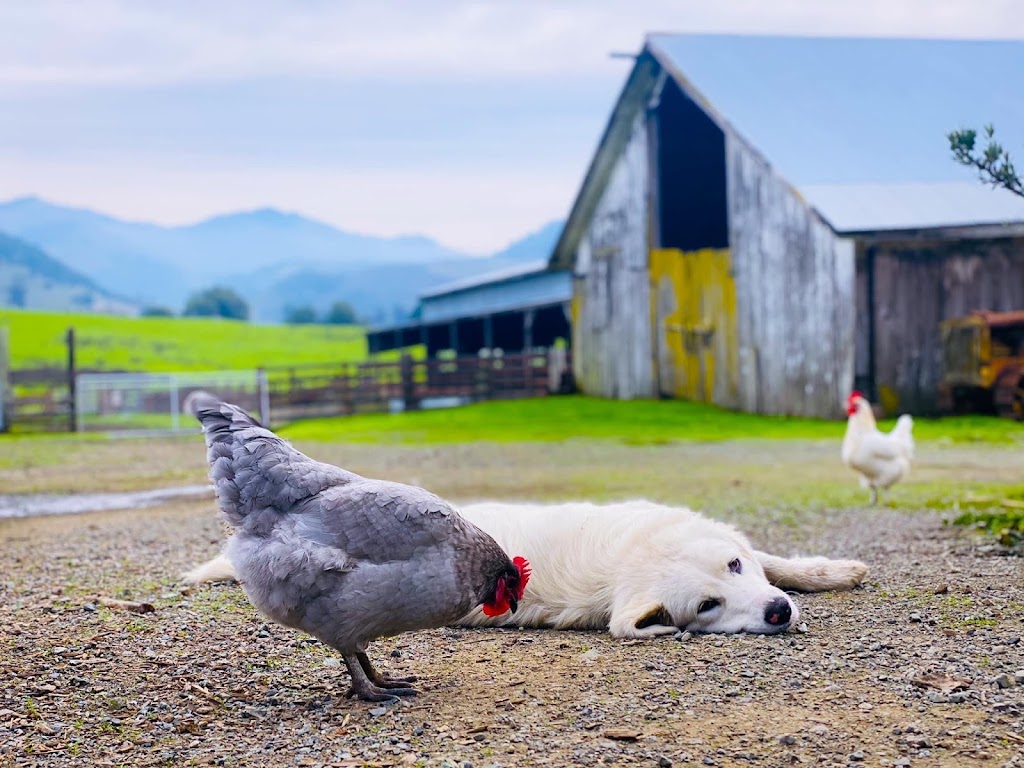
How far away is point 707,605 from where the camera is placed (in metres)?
5.36

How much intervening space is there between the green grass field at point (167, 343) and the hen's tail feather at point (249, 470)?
141ft

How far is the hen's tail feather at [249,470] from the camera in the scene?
4465 millimetres

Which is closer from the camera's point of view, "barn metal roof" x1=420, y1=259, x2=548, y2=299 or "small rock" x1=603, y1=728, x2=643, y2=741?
"small rock" x1=603, y1=728, x2=643, y2=741

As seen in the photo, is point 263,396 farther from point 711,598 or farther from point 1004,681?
point 1004,681

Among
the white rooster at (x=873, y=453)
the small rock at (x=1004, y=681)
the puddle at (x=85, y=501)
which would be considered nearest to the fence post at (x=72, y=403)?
the puddle at (x=85, y=501)

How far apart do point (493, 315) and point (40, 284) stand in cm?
13006

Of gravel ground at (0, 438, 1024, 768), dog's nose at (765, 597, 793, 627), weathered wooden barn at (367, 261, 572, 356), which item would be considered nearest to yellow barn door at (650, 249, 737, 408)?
weathered wooden barn at (367, 261, 572, 356)

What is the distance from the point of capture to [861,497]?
37.2 ft

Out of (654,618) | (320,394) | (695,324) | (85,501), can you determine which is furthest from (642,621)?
(320,394)

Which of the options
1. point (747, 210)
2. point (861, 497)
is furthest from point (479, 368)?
point (861, 497)

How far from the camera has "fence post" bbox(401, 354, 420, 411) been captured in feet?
96.5

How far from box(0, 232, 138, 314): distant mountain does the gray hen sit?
410 feet

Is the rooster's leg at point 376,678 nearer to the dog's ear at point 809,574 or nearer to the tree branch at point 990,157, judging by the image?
the dog's ear at point 809,574

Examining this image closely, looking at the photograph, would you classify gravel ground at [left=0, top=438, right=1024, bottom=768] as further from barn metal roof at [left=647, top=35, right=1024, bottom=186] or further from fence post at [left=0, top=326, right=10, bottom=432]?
fence post at [left=0, top=326, right=10, bottom=432]
